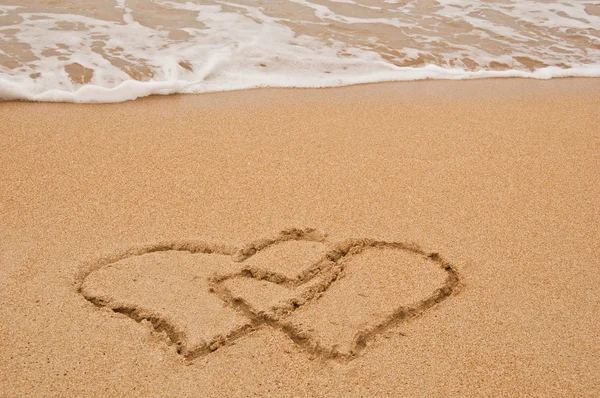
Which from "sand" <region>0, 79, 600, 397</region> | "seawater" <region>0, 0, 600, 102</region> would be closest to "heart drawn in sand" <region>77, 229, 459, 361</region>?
"sand" <region>0, 79, 600, 397</region>

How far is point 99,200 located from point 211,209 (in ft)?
1.70

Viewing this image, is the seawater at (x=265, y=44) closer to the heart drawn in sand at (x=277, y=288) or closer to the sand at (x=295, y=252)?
the sand at (x=295, y=252)

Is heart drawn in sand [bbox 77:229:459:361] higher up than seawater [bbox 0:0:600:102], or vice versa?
seawater [bbox 0:0:600:102]

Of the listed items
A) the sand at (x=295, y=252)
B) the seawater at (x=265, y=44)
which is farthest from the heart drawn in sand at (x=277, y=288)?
the seawater at (x=265, y=44)

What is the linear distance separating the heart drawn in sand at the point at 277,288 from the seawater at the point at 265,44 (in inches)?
76.8

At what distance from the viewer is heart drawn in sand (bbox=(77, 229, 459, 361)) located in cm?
193

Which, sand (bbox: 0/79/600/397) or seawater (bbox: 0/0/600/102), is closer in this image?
sand (bbox: 0/79/600/397)

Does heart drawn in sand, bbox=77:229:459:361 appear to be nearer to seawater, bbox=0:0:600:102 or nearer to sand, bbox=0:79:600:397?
sand, bbox=0:79:600:397

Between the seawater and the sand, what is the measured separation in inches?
20.5

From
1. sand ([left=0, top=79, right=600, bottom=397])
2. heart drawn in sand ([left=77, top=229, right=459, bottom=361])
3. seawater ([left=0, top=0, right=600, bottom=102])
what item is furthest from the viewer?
seawater ([left=0, top=0, right=600, bottom=102])

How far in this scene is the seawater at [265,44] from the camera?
411cm

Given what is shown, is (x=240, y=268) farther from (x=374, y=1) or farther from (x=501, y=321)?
(x=374, y=1)

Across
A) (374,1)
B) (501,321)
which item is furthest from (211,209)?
(374,1)

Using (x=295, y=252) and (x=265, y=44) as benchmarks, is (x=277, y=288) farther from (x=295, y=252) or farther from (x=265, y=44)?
(x=265, y=44)
